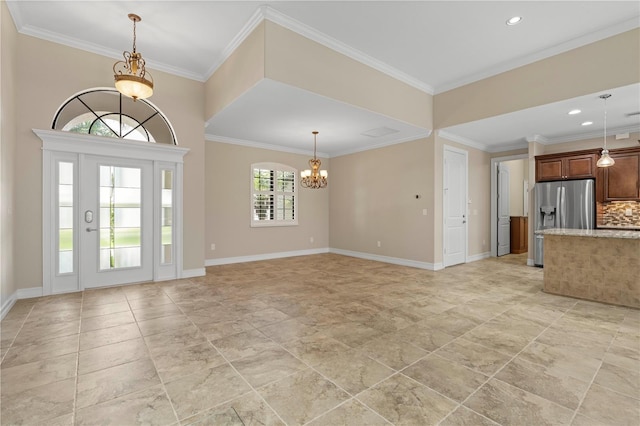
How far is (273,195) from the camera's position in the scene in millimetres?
7492

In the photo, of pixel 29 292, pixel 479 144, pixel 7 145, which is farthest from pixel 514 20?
pixel 29 292

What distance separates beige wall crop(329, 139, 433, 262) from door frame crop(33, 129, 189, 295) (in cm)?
425

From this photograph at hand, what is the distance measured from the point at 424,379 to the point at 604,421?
3.17 feet

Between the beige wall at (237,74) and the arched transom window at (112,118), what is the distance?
86 centimetres

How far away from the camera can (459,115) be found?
5.41 metres

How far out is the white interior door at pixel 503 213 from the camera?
7.81 meters

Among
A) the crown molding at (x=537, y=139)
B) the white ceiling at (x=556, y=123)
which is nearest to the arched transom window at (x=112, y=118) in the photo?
the white ceiling at (x=556, y=123)

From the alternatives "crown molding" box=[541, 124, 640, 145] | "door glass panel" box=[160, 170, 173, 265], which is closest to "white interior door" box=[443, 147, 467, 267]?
"crown molding" box=[541, 124, 640, 145]

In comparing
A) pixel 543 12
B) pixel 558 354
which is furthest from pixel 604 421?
pixel 543 12

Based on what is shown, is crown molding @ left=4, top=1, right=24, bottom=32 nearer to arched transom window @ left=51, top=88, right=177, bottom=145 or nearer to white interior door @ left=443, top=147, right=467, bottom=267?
arched transom window @ left=51, top=88, right=177, bottom=145

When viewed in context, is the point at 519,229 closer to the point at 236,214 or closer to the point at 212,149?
the point at 236,214

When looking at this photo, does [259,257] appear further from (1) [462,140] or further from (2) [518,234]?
(2) [518,234]

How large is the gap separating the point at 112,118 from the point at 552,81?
6.77 m

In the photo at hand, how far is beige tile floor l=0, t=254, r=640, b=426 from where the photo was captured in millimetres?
1751
